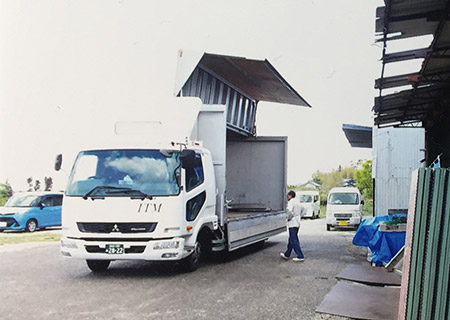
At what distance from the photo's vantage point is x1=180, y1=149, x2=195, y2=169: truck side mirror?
873 cm

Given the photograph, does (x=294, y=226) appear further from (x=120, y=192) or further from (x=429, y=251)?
(x=429, y=251)

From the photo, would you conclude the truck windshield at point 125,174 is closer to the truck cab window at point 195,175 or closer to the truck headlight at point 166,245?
the truck cab window at point 195,175

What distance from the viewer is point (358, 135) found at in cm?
2619

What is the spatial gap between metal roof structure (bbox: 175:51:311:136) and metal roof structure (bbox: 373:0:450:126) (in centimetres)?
257

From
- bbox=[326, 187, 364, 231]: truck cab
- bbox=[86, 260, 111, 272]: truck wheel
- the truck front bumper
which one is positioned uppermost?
the truck front bumper

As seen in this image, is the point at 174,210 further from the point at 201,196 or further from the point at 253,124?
the point at 253,124

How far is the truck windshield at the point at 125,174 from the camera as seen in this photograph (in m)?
8.62

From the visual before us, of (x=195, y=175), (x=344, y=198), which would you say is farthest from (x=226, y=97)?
(x=344, y=198)

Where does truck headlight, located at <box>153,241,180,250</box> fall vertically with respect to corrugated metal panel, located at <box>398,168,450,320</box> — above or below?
below

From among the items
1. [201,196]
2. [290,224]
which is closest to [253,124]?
[290,224]

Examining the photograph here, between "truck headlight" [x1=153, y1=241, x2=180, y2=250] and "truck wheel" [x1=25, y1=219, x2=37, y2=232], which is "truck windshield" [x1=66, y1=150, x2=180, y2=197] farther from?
"truck wheel" [x1=25, y1=219, x2=37, y2=232]

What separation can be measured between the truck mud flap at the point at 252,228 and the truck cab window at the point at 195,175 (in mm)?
1452

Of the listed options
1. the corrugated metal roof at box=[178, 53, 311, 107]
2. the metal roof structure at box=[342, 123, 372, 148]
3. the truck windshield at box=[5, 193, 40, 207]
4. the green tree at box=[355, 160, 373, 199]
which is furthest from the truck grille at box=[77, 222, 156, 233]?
the green tree at box=[355, 160, 373, 199]

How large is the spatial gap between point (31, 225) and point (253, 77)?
11.4 metres
